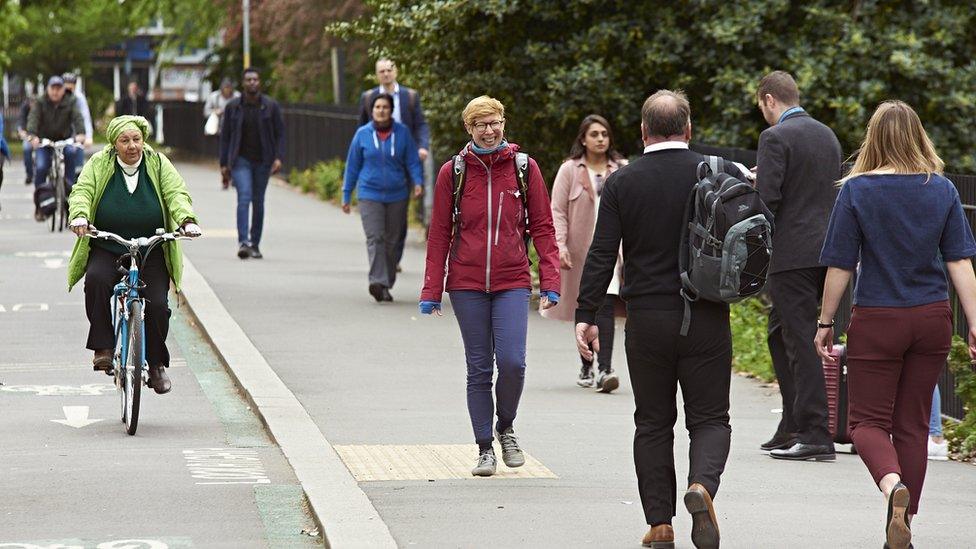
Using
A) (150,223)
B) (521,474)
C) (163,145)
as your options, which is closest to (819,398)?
(521,474)

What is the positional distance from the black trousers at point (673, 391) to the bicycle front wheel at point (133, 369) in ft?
11.2

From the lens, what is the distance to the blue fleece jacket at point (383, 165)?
15.5m

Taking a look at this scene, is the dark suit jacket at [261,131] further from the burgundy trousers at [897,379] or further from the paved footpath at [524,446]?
the burgundy trousers at [897,379]

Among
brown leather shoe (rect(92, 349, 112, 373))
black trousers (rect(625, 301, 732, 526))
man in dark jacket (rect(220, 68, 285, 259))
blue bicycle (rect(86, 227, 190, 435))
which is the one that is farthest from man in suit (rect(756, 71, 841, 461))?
man in dark jacket (rect(220, 68, 285, 259))

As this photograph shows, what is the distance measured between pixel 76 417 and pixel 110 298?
70 centimetres

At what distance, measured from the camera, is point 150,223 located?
9734 millimetres

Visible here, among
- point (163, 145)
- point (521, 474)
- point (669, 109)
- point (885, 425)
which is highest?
point (669, 109)

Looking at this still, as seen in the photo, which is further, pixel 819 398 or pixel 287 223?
pixel 287 223

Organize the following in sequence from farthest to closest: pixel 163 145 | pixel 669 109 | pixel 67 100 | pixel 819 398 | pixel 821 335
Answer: pixel 163 145 → pixel 67 100 → pixel 819 398 → pixel 821 335 → pixel 669 109

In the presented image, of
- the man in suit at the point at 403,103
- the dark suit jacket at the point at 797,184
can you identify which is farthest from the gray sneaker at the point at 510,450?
the man in suit at the point at 403,103

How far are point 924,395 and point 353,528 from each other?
2166 mm

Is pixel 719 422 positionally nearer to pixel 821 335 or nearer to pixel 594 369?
pixel 821 335

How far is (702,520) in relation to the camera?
637cm

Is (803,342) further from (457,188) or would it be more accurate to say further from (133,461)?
(133,461)
